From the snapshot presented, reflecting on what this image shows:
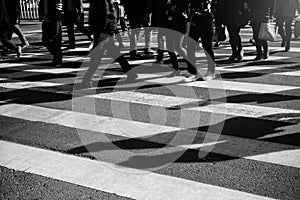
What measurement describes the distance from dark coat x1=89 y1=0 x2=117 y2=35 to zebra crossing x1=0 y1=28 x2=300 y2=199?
3.35 ft

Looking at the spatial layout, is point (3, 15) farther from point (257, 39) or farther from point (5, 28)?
point (257, 39)

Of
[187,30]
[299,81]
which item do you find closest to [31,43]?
[187,30]

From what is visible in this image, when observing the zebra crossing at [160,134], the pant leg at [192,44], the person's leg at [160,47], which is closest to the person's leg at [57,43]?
the zebra crossing at [160,134]

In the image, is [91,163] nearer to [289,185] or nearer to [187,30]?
[289,185]

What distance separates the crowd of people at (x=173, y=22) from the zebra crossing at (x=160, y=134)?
0.65 meters

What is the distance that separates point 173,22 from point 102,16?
1504mm

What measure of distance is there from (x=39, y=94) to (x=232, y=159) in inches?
155

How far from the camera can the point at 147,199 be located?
3.65 meters

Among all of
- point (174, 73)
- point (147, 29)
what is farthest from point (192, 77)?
point (147, 29)

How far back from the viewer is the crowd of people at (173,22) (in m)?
7.39

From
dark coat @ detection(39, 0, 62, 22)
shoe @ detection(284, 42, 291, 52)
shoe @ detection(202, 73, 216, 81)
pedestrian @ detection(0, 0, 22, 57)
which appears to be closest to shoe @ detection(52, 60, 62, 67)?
dark coat @ detection(39, 0, 62, 22)

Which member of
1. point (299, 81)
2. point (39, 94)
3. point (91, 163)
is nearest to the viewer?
point (91, 163)

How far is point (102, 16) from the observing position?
722 centimetres

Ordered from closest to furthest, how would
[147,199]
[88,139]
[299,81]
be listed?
1. [147,199]
2. [88,139]
3. [299,81]
